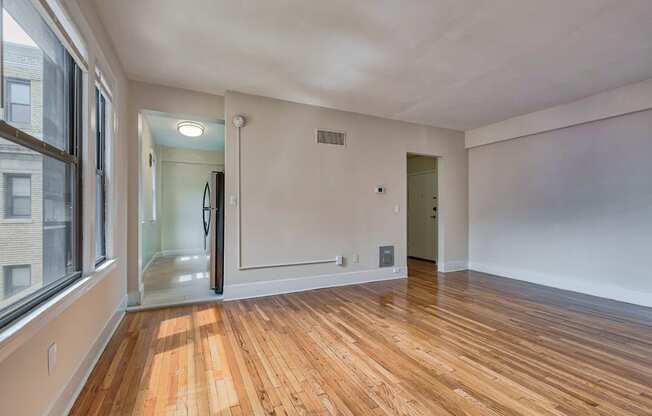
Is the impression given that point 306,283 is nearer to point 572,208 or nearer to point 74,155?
point 74,155

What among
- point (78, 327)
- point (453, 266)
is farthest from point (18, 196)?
point (453, 266)

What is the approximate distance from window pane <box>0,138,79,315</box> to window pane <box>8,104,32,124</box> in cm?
11

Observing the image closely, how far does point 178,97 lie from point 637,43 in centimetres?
471

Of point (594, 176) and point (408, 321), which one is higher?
point (594, 176)

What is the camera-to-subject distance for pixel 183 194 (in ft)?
22.4

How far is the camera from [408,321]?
284cm

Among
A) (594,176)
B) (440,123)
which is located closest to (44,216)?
(440,123)

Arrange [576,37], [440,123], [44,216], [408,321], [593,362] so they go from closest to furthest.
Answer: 1. [44,216]
2. [593,362]
3. [576,37]
4. [408,321]
5. [440,123]

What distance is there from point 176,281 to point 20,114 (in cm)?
351

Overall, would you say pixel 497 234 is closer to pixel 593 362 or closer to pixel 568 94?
pixel 568 94

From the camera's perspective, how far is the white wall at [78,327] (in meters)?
1.13

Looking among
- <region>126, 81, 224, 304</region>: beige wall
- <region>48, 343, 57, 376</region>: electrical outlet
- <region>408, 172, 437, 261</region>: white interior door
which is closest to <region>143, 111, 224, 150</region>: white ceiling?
<region>126, 81, 224, 304</region>: beige wall

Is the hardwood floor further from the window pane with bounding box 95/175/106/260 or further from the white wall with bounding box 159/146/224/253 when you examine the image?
the white wall with bounding box 159/146/224/253

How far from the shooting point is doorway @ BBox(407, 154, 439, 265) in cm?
609
